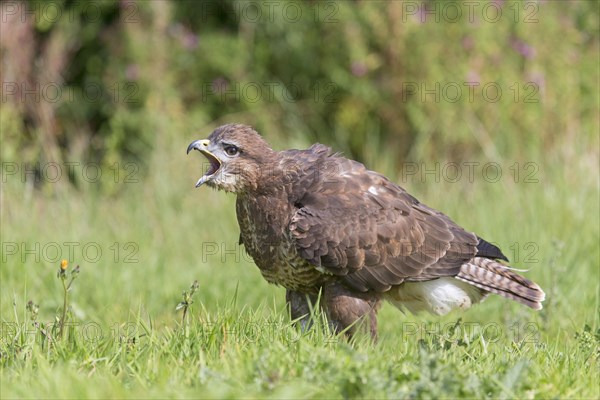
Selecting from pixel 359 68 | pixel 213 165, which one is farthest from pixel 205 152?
pixel 359 68

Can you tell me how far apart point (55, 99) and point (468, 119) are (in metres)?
5.56

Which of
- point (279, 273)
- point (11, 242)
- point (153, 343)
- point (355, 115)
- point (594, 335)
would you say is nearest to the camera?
point (153, 343)

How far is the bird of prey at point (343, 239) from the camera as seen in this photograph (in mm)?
5879

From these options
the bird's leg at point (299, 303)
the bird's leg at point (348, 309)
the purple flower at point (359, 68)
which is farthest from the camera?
the purple flower at point (359, 68)

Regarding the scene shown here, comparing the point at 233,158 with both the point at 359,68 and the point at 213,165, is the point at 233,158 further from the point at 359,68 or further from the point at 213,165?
the point at 359,68

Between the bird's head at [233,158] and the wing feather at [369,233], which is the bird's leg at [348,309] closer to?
the wing feather at [369,233]

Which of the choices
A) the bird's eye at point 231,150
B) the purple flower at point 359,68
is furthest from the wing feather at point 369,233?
the purple flower at point 359,68

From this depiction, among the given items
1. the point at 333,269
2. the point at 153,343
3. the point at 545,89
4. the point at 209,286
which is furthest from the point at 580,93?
the point at 153,343

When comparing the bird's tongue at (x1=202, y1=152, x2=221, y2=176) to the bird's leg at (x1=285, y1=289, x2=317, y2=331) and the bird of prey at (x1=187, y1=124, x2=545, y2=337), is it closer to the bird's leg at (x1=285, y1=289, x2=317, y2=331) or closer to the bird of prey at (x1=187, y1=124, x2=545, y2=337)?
the bird of prey at (x1=187, y1=124, x2=545, y2=337)

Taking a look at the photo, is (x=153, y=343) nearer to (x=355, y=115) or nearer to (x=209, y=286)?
(x=209, y=286)

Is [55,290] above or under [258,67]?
under

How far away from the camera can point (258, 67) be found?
12.6 metres

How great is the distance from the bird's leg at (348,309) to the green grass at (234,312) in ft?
0.63

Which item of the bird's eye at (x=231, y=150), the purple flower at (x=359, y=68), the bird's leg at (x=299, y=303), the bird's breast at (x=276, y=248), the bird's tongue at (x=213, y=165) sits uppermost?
the purple flower at (x=359, y=68)
